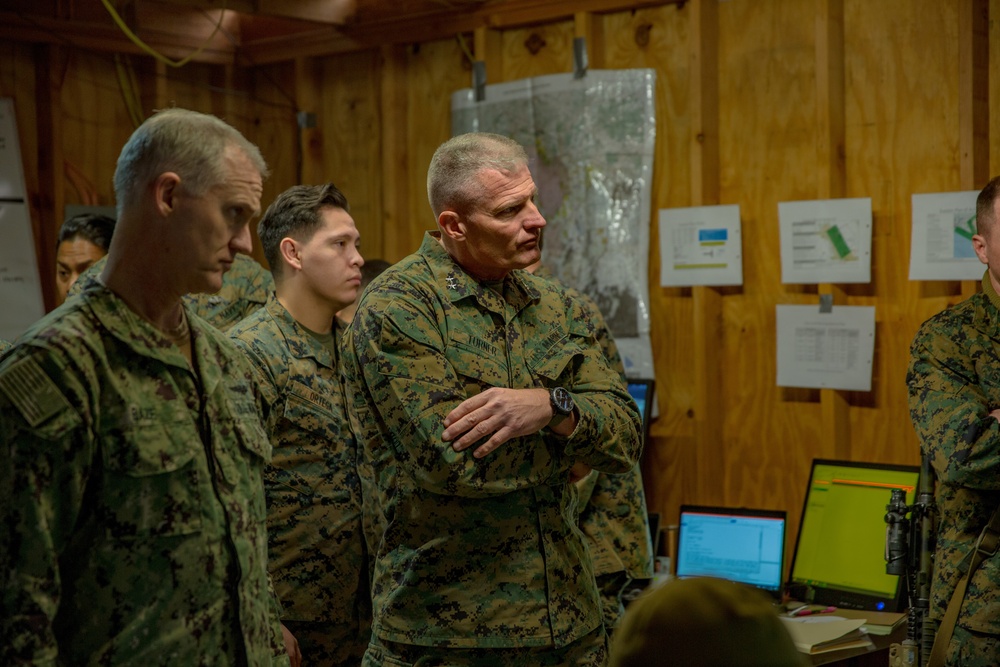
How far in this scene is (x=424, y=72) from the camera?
533cm

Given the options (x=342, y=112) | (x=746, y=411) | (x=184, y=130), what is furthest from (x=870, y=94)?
(x=184, y=130)

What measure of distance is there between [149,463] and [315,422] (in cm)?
138

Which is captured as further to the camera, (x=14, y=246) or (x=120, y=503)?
(x=14, y=246)

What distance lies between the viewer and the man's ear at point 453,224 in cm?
238

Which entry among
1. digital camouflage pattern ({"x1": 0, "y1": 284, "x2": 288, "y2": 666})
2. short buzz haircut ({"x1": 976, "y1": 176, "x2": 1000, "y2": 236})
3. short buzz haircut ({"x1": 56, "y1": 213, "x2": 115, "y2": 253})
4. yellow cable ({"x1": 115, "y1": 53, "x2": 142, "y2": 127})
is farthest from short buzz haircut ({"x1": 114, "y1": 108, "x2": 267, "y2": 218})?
yellow cable ({"x1": 115, "y1": 53, "x2": 142, "y2": 127})

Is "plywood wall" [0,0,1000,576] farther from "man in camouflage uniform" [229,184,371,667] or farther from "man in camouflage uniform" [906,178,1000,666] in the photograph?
"man in camouflage uniform" [229,184,371,667]

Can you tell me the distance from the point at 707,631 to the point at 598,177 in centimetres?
383

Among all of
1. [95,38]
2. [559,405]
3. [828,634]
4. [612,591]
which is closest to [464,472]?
[559,405]

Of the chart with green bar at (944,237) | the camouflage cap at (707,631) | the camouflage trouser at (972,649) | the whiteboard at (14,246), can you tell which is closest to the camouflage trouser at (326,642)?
the camouflage trouser at (972,649)

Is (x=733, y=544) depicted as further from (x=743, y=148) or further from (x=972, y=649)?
(x=743, y=148)

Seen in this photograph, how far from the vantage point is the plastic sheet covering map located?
464cm

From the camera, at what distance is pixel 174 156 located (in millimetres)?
1642

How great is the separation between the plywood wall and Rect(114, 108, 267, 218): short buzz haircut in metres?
2.93

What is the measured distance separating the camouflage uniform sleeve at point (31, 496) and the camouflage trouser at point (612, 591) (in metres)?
2.10
